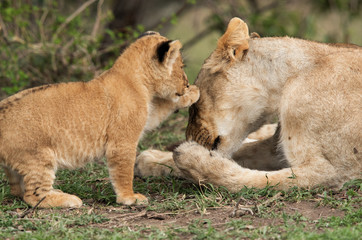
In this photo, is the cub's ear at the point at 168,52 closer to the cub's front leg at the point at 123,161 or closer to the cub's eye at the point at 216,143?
the cub's front leg at the point at 123,161

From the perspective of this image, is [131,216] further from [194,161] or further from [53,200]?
[194,161]

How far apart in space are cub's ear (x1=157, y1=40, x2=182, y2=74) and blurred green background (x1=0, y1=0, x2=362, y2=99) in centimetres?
139

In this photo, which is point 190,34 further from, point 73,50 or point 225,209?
point 225,209

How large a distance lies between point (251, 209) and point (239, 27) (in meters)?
1.60

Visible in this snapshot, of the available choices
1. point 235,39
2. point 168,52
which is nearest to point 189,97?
point 168,52

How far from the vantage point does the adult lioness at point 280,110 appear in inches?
164

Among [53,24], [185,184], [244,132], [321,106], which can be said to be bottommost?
[185,184]

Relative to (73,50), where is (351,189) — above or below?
below

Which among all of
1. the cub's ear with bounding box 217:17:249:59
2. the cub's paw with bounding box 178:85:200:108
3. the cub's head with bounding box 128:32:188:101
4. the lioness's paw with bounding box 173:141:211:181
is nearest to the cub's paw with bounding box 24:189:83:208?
the lioness's paw with bounding box 173:141:211:181

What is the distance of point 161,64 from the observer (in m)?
4.34

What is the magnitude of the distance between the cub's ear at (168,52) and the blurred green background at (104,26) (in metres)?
1.39

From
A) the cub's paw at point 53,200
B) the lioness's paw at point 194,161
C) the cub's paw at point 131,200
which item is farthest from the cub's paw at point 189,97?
the cub's paw at point 53,200

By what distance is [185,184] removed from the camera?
475 cm

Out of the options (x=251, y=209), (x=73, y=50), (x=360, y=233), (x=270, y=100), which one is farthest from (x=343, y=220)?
(x=73, y=50)
